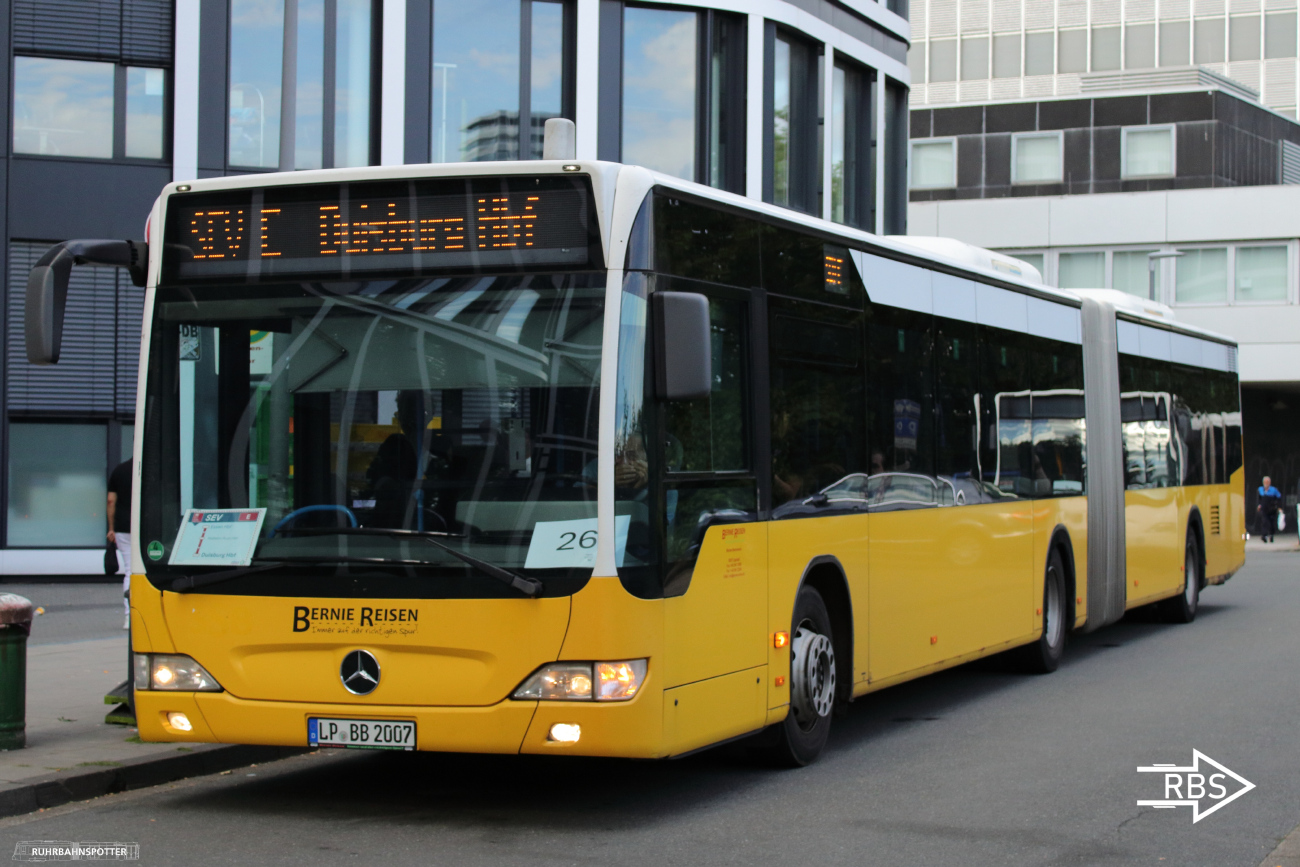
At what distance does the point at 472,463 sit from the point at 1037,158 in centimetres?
4448

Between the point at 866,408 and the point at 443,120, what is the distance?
620 inches

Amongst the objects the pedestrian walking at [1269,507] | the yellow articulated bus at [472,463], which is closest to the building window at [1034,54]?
the pedestrian walking at [1269,507]

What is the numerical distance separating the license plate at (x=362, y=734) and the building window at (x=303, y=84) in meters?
17.3

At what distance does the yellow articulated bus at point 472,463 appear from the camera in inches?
278

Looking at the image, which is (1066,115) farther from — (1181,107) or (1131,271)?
(1131,271)

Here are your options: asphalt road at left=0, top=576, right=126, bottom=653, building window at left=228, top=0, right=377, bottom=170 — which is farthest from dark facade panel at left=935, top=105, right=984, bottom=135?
asphalt road at left=0, top=576, right=126, bottom=653

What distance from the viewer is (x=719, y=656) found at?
25.3ft

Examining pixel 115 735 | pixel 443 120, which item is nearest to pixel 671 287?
pixel 115 735

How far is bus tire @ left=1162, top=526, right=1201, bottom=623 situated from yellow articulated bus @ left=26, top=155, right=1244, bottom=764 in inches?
400

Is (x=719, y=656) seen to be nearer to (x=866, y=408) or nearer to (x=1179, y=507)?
(x=866, y=408)

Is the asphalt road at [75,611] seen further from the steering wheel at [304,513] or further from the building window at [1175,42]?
the building window at [1175,42]

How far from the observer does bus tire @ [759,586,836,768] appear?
8.62 metres

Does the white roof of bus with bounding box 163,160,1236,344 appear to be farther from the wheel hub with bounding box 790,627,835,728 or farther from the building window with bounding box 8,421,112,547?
the building window with bounding box 8,421,112,547

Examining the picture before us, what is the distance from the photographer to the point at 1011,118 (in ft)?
161
